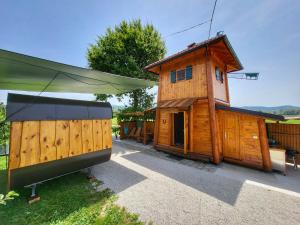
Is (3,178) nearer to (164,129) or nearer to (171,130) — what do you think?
(164,129)

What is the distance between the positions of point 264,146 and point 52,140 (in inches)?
316

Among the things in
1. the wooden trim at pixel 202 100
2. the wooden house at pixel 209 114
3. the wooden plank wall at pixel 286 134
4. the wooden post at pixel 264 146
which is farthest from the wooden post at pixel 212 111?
the wooden plank wall at pixel 286 134

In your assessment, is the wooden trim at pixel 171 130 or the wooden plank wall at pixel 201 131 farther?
the wooden trim at pixel 171 130

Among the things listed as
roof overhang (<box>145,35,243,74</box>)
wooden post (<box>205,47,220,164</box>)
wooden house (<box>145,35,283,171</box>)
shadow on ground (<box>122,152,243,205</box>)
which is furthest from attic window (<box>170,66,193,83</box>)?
shadow on ground (<box>122,152,243,205</box>)

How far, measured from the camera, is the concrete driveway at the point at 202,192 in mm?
3158

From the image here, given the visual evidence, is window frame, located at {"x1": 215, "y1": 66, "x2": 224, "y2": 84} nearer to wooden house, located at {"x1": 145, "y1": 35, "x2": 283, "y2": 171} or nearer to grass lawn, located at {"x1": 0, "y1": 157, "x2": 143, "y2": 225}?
wooden house, located at {"x1": 145, "y1": 35, "x2": 283, "y2": 171}

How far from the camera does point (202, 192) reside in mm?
4156

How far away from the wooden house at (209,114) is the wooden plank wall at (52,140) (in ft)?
14.9

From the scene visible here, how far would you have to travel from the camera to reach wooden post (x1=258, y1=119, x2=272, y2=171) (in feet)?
19.8

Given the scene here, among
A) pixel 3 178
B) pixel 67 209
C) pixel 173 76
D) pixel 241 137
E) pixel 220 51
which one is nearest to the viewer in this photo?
pixel 67 209

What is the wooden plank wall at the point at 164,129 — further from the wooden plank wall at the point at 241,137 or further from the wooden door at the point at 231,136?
the wooden door at the point at 231,136

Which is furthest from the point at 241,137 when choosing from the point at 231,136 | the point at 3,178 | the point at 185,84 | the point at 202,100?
the point at 3,178

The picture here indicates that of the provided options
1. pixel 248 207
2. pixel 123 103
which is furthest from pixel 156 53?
pixel 248 207

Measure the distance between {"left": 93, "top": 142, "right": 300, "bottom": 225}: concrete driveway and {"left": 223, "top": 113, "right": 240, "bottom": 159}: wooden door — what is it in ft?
2.56
